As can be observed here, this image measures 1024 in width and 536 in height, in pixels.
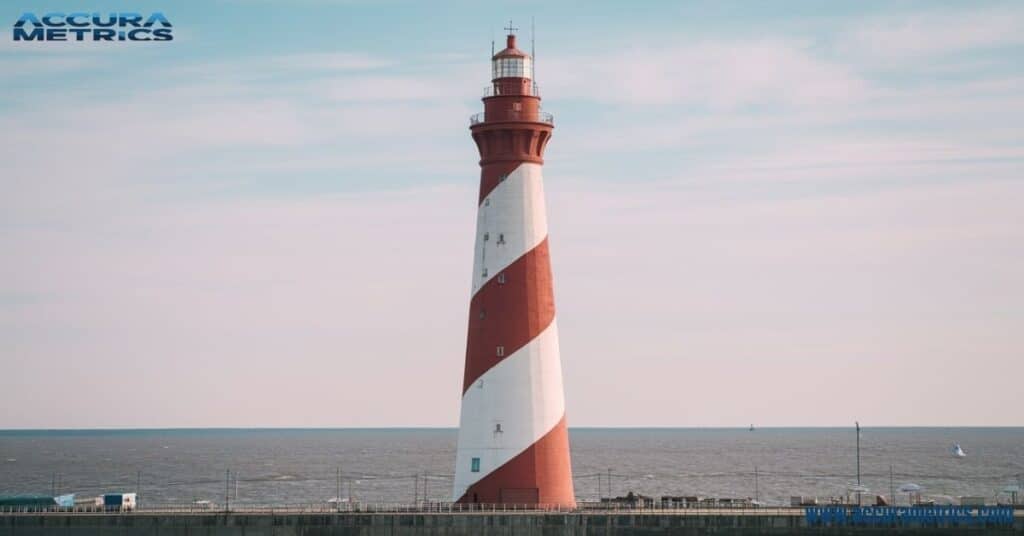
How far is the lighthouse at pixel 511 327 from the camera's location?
202 ft

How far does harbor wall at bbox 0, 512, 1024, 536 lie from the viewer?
62.2 metres

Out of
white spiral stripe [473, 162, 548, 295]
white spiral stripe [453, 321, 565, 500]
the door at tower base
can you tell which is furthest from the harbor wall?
white spiral stripe [473, 162, 548, 295]

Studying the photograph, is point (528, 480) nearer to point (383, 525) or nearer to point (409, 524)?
point (409, 524)

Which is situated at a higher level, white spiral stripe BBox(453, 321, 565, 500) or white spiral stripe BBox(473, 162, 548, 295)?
white spiral stripe BBox(473, 162, 548, 295)

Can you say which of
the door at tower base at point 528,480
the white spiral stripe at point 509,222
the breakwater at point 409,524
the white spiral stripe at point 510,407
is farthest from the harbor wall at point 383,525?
the white spiral stripe at point 509,222

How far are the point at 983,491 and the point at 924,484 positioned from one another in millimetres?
10042

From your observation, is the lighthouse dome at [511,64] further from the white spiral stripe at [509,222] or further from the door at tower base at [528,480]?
the door at tower base at [528,480]

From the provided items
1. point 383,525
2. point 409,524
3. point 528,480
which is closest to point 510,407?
point 528,480

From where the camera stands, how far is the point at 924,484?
152 m

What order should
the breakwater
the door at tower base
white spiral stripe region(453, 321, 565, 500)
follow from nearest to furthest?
white spiral stripe region(453, 321, 565, 500) < the door at tower base < the breakwater

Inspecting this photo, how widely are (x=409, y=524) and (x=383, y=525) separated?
4.01 ft

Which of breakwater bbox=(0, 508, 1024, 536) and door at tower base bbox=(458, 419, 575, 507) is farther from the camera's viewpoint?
breakwater bbox=(0, 508, 1024, 536)

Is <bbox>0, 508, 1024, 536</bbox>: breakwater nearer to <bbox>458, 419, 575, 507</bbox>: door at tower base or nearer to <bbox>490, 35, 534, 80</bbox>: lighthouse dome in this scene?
<bbox>458, 419, 575, 507</bbox>: door at tower base

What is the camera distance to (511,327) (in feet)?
202
